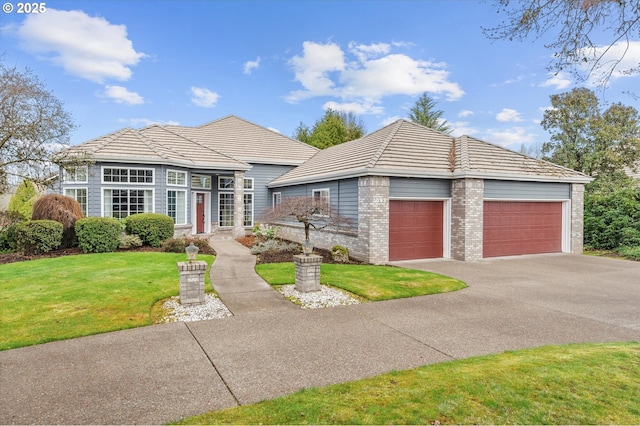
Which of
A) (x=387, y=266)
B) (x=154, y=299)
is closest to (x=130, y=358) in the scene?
(x=154, y=299)

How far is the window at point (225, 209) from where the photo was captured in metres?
20.5

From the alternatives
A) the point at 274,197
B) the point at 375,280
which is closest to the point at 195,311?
the point at 375,280

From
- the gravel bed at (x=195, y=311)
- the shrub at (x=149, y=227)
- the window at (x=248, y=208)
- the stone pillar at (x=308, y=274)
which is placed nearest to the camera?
the gravel bed at (x=195, y=311)

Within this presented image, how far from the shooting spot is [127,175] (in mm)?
15508

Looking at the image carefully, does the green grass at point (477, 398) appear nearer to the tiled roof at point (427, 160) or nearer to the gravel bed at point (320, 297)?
the gravel bed at point (320, 297)

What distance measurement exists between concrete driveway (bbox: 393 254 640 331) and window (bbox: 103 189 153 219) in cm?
1109

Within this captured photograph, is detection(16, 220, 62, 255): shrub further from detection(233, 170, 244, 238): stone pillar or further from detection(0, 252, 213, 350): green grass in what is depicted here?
detection(233, 170, 244, 238): stone pillar

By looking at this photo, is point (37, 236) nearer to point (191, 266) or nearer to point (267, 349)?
point (191, 266)

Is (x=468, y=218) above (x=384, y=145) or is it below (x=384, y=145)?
below

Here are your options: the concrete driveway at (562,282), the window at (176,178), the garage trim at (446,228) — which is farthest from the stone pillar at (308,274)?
the window at (176,178)

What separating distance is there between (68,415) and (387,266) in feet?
31.9

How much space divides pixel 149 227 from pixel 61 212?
123 inches

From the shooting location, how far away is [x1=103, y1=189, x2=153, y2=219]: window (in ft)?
50.3

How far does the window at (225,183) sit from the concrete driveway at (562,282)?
460 inches
